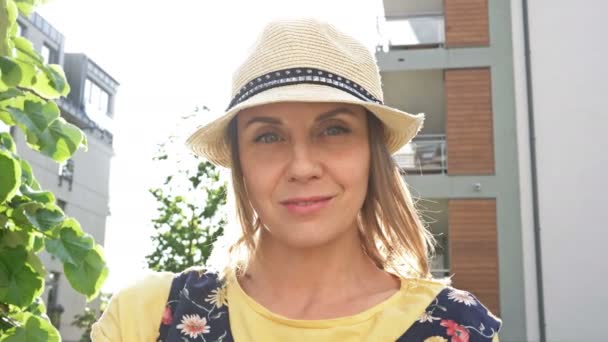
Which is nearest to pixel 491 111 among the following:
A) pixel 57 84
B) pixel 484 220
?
pixel 484 220

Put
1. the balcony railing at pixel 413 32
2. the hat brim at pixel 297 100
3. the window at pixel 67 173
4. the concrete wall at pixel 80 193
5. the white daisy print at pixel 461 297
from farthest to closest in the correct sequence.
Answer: the window at pixel 67 173
the concrete wall at pixel 80 193
the balcony railing at pixel 413 32
the white daisy print at pixel 461 297
the hat brim at pixel 297 100

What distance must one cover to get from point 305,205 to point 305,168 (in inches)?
2.9

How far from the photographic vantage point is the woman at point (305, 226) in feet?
4.80

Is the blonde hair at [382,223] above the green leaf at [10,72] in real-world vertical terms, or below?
below

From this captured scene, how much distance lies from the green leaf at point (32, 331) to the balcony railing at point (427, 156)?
9.94m

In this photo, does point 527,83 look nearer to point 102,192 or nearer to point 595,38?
point 595,38

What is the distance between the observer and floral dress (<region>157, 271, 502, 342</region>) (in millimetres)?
1479

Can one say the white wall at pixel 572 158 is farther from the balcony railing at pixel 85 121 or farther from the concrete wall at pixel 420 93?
the balcony railing at pixel 85 121

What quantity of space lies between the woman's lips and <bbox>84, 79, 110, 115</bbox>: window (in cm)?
2586

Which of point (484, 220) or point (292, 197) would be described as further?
point (484, 220)

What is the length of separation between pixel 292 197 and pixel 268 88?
222 millimetres

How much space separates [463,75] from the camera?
11852 millimetres

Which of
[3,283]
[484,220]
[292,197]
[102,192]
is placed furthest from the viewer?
[102,192]

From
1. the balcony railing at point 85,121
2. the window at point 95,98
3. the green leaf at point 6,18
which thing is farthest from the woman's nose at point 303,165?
the window at point 95,98
